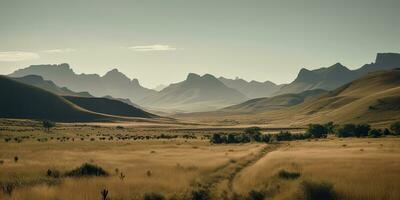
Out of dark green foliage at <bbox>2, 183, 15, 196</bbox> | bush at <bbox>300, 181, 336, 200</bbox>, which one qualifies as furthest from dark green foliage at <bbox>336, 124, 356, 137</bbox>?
dark green foliage at <bbox>2, 183, 15, 196</bbox>

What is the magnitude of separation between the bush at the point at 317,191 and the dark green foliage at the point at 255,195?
2.46 meters

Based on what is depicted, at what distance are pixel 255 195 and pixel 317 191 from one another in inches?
149

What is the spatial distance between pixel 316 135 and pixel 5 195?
107419 millimetres

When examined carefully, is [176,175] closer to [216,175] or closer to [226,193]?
[216,175]

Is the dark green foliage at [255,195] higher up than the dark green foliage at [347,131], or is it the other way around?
the dark green foliage at [347,131]

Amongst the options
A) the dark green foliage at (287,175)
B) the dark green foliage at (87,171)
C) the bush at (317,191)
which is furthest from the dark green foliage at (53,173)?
the bush at (317,191)

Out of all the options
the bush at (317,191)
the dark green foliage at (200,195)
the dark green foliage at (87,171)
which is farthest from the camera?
the dark green foliage at (87,171)

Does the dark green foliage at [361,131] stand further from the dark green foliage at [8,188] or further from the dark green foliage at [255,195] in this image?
the dark green foliage at [8,188]

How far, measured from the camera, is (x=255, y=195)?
25281 millimetres

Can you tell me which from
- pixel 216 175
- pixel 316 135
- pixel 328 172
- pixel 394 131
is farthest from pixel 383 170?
pixel 394 131

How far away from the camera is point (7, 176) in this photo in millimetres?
30484

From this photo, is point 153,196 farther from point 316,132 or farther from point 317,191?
point 316,132

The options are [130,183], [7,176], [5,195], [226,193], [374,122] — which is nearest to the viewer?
[5,195]

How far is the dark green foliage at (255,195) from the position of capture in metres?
24.9
